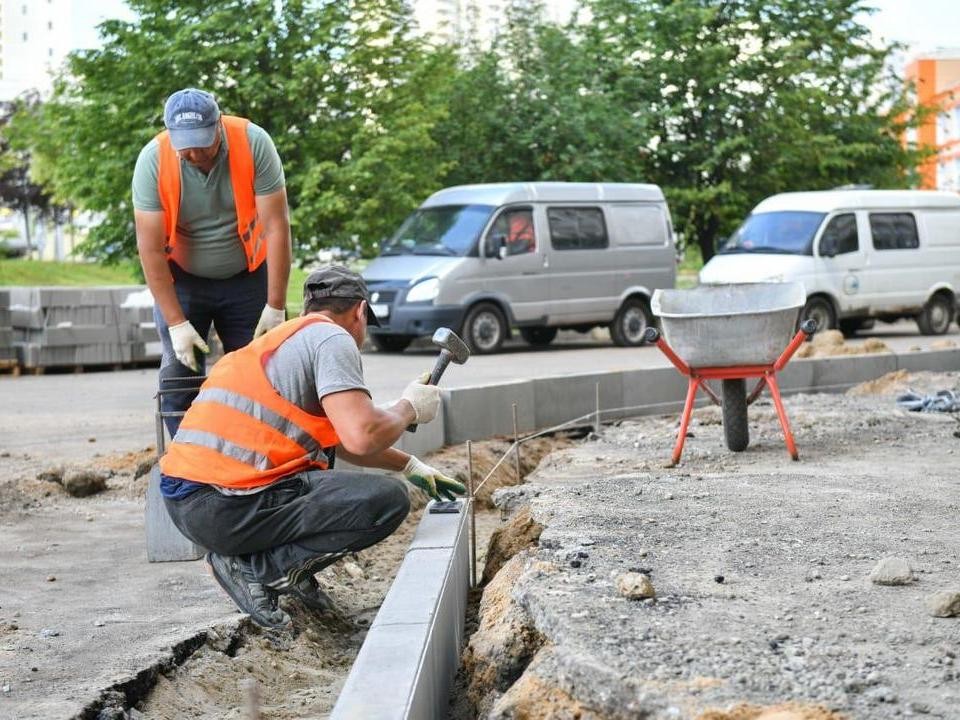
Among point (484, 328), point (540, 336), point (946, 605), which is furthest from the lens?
point (540, 336)

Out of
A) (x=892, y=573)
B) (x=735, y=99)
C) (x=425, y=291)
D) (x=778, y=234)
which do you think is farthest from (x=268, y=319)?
(x=735, y=99)

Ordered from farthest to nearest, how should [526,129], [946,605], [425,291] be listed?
[526,129] < [425,291] < [946,605]

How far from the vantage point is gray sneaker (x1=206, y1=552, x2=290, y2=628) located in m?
4.75

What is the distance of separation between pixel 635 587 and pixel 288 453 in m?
1.24

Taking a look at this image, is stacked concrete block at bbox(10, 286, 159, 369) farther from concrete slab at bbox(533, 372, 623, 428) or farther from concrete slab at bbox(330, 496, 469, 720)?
concrete slab at bbox(330, 496, 469, 720)

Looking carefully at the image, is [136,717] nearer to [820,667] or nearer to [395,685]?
[395,685]

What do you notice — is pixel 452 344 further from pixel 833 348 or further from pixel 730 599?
pixel 833 348

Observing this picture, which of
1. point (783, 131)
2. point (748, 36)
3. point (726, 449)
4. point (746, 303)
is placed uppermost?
point (748, 36)

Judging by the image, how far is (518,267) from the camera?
17.0 meters

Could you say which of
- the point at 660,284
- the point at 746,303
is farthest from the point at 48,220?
the point at 746,303

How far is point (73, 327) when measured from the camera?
1603cm

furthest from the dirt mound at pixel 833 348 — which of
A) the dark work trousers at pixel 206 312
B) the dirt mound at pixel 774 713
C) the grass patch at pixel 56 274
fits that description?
the grass patch at pixel 56 274

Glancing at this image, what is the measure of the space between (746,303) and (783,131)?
19.7 meters

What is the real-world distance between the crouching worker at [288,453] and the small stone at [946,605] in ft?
5.68
